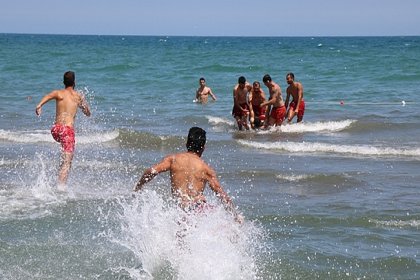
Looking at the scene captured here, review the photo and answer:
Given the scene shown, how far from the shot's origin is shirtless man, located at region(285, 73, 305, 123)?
49.5 feet

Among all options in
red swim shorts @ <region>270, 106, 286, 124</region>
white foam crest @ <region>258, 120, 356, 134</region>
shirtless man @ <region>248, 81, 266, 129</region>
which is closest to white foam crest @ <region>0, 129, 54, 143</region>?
shirtless man @ <region>248, 81, 266, 129</region>

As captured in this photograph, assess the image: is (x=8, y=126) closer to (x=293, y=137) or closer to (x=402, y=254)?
(x=293, y=137)

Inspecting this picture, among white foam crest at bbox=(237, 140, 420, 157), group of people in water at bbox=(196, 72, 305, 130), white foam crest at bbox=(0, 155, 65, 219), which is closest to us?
white foam crest at bbox=(0, 155, 65, 219)

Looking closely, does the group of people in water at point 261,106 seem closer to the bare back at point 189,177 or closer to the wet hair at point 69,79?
the wet hair at point 69,79

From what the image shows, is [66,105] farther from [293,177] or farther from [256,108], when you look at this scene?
[256,108]

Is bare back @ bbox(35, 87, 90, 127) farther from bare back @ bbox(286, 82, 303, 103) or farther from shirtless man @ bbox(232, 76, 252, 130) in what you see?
bare back @ bbox(286, 82, 303, 103)

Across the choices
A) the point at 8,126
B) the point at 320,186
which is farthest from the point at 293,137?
the point at 8,126

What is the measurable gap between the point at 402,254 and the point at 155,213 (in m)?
2.33

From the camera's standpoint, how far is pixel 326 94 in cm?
2391

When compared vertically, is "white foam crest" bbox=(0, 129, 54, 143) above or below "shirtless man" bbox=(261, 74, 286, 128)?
below

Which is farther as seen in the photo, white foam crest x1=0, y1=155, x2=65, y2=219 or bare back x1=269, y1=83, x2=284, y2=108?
bare back x1=269, y1=83, x2=284, y2=108

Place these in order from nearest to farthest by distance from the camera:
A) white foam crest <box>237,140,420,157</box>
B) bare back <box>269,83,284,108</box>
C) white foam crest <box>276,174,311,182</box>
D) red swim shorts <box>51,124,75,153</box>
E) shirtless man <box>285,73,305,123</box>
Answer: red swim shorts <box>51,124,75,153</box>
white foam crest <box>276,174,311,182</box>
white foam crest <box>237,140,420,157</box>
bare back <box>269,83,284,108</box>
shirtless man <box>285,73,305,123</box>

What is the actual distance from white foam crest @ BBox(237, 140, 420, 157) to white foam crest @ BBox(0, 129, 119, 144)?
2729 millimetres

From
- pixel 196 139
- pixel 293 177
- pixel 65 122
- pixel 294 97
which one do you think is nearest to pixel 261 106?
pixel 294 97
